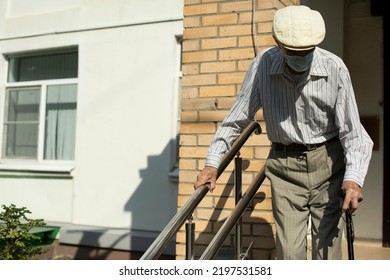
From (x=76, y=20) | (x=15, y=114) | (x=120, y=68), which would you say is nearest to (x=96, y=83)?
(x=120, y=68)

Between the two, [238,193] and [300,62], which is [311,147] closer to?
[300,62]

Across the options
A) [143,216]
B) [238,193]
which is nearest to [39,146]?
[143,216]

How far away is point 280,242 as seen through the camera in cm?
254

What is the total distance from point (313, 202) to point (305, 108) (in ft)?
1.54

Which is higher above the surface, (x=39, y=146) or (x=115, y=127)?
(x=115, y=127)

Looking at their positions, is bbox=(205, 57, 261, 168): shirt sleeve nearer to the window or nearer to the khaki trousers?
the khaki trousers

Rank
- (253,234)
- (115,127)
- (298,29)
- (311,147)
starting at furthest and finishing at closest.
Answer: (115,127), (253,234), (311,147), (298,29)

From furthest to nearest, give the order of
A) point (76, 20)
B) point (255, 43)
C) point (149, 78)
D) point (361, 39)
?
point (76, 20), point (149, 78), point (361, 39), point (255, 43)

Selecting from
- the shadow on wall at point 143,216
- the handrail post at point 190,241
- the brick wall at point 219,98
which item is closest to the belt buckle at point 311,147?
the handrail post at point 190,241

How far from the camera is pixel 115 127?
6961mm

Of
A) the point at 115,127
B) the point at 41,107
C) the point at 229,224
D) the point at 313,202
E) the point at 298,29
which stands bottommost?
the point at 229,224

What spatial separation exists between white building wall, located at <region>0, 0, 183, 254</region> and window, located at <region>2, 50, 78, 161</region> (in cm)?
34
